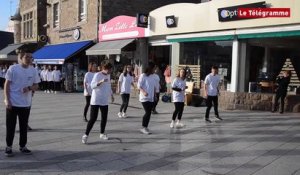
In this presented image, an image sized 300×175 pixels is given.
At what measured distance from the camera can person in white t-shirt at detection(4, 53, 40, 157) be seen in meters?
6.80

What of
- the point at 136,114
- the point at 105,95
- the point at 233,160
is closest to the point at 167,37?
the point at 136,114

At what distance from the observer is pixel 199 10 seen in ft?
51.2

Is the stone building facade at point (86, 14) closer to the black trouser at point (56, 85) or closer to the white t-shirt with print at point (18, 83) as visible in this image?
the black trouser at point (56, 85)

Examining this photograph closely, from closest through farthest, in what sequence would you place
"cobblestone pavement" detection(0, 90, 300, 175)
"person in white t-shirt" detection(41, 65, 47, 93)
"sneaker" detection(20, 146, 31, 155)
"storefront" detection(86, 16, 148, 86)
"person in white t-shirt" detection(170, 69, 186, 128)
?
"cobblestone pavement" detection(0, 90, 300, 175) < "sneaker" detection(20, 146, 31, 155) < "person in white t-shirt" detection(170, 69, 186, 128) < "storefront" detection(86, 16, 148, 86) < "person in white t-shirt" detection(41, 65, 47, 93)

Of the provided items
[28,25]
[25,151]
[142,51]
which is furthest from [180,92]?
[28,25]

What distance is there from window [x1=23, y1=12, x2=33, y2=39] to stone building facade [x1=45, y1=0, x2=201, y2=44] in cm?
414

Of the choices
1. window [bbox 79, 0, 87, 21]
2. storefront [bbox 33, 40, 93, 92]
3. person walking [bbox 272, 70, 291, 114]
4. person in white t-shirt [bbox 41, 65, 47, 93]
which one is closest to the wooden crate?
person walking [bbox 272, 70, 291, 114]

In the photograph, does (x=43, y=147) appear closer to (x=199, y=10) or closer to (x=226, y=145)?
(x=226, y=145)

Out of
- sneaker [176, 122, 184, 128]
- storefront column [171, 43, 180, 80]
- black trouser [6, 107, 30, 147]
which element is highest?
storefront column [171, 43, 180, 80]

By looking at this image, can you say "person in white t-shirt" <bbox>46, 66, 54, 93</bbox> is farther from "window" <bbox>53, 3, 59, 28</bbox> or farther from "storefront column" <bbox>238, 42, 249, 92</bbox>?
"storefront column" <bbox>238, 42, 249, 92</bbox>

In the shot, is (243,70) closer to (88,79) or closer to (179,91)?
(179,91)

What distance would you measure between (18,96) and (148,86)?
10.5ft

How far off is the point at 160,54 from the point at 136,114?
7877 millimetres

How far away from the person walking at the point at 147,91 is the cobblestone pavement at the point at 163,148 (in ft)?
1.60
